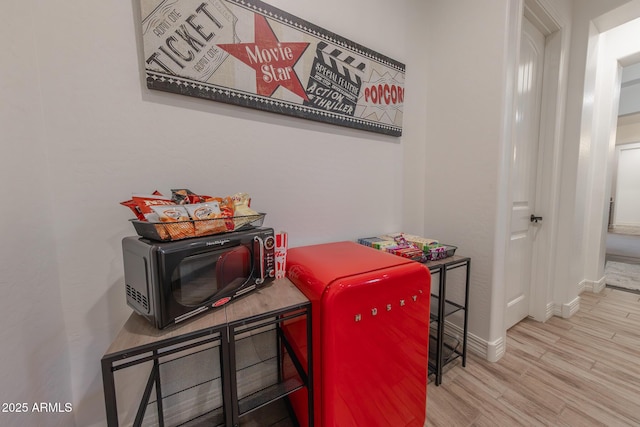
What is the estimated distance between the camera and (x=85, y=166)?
0.88 metres

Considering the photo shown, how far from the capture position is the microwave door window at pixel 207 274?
0.67 metres

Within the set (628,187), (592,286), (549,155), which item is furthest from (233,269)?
(628,187)

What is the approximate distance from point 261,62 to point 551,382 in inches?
98.1

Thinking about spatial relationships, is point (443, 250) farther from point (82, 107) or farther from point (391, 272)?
point (82, 107)

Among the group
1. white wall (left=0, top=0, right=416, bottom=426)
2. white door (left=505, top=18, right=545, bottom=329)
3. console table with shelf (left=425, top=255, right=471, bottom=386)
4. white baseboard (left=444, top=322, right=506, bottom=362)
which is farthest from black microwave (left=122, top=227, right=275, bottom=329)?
white door (left=505, top=18, right=545, bottom=329)

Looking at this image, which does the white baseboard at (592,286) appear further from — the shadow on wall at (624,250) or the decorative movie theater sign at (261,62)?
the decorative movie theater sign at (261,62)

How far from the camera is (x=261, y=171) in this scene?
1206 mm

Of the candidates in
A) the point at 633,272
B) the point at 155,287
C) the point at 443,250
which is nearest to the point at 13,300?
the point at 155,287

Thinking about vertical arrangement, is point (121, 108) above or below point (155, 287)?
above

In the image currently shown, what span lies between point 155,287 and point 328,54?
144 centimetres

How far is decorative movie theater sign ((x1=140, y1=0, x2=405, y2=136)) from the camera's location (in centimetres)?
95

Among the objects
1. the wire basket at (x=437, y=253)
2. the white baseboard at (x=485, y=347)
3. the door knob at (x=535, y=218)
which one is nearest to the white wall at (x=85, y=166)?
the wire basket at (x=437, y=253)

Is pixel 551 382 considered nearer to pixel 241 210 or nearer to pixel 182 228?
pixel 241 210

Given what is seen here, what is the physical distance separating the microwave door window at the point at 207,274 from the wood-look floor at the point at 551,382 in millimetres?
1269
